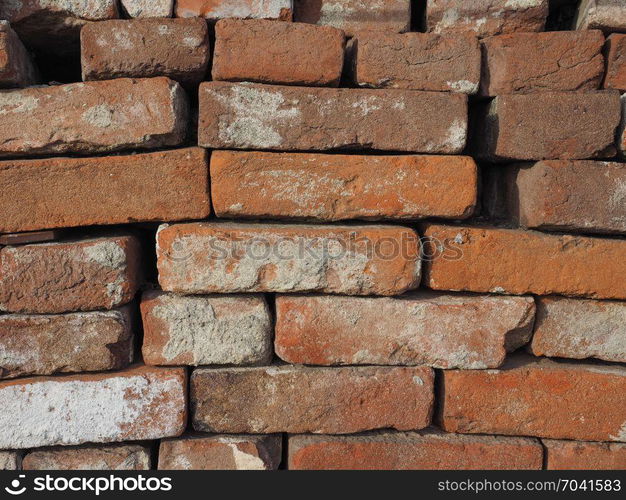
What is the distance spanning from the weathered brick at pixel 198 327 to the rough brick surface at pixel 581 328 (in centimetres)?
114

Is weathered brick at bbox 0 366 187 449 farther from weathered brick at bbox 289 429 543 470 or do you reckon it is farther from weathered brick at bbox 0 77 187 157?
weathered brick at bbox 0 77 187 157

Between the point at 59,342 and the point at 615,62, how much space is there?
242cm

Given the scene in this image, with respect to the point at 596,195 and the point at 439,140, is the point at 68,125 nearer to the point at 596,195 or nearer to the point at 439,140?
the point at 439,140

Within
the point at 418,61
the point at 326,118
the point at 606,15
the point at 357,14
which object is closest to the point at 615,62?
the point at 606,15

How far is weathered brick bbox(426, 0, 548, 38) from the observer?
76.4 inches

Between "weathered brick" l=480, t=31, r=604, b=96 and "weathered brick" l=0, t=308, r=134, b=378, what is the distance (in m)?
1.79

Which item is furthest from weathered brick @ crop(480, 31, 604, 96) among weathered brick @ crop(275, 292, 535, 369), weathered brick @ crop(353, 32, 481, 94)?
weathered brick @ crop(275, 292, 535, 369)

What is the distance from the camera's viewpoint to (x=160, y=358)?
1859mm

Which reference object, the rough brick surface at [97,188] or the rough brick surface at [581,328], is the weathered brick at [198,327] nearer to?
the rough brick surface at [97,188]

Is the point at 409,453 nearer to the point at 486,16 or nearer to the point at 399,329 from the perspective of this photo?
the point at 399,329

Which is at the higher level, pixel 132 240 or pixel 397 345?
pixel 132 240

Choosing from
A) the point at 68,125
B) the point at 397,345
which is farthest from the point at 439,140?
the point at 68,125

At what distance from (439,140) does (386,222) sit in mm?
371

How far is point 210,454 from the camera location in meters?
1.92
